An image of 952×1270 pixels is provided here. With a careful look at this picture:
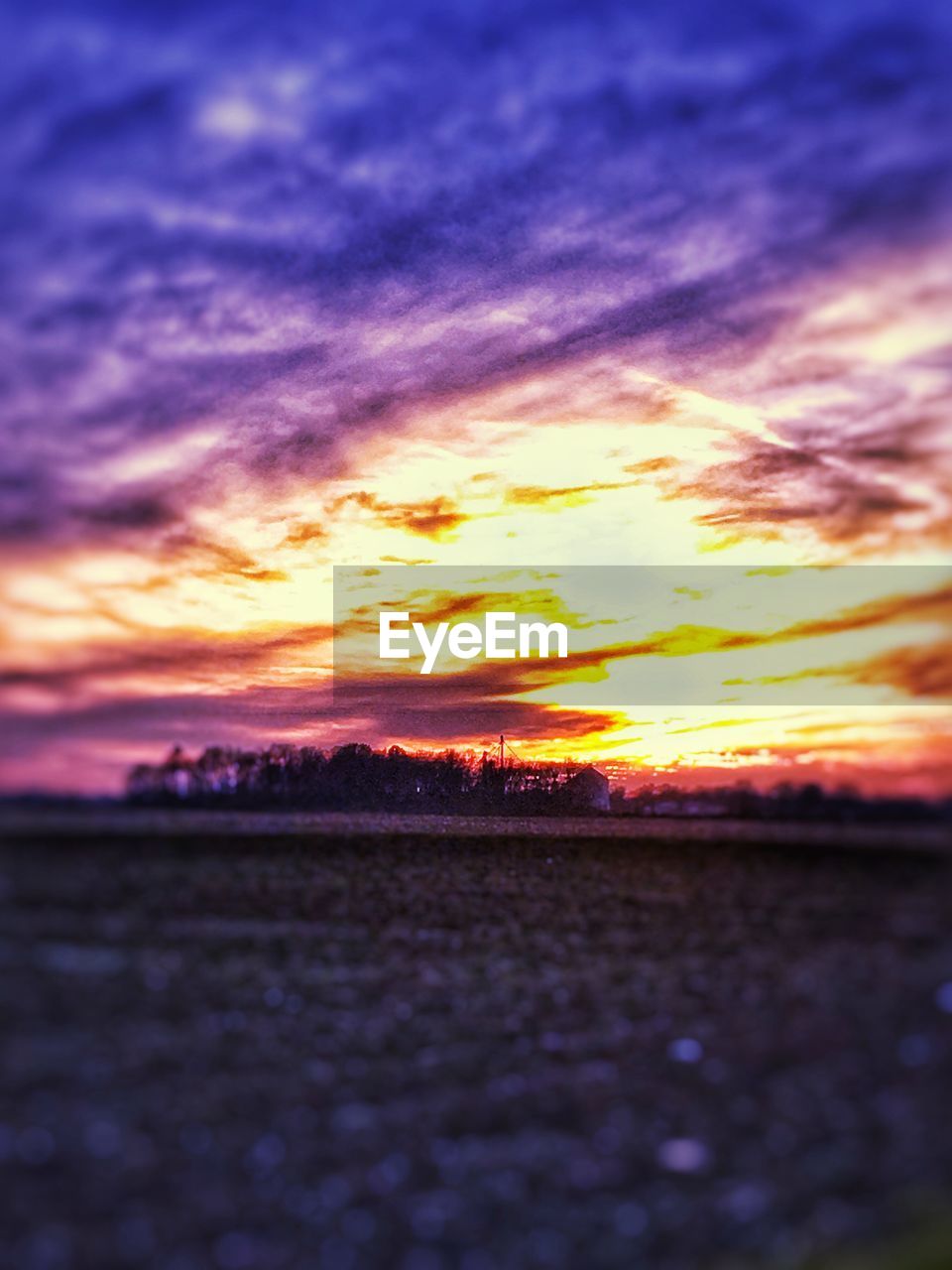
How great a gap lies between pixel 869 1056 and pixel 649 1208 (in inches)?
98.2

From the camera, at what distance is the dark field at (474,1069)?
5590mm

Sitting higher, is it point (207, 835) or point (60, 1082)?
point (207, 835)

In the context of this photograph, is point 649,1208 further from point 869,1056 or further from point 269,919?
point 269,919

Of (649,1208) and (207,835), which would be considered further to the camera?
(207,835)

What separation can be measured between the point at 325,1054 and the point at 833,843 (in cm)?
772

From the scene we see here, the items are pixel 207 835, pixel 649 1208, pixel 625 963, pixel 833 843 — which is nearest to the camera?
pixel 649 1208

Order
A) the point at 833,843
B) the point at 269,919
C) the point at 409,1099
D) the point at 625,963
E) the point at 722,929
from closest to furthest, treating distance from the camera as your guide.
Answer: the point at 409,1099
the point at 625,963
the point at 722,929
the point at 269,919
the point at 833,843

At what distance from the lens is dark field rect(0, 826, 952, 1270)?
5590mm

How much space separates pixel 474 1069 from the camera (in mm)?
7555

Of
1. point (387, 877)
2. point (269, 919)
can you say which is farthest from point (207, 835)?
point (269, 919)

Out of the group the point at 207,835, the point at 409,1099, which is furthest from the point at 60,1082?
the point at 207,835

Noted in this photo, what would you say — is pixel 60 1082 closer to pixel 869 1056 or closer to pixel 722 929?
pixel 869 1056

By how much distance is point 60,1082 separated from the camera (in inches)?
286

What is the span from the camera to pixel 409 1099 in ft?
23.1
